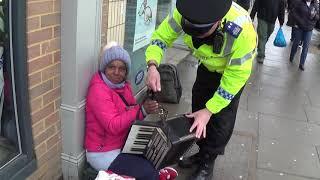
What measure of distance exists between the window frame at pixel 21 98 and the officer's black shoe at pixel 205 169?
140cm

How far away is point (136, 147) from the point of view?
323 centimetres

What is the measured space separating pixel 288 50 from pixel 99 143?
7.69 metres

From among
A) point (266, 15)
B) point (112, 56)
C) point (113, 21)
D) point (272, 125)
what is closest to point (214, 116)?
point (112, 56)

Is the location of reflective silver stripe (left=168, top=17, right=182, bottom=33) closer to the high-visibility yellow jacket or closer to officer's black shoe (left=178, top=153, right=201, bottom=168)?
the high-visibility yellow jacket

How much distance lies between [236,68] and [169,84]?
2.34 meters

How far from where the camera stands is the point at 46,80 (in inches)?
113

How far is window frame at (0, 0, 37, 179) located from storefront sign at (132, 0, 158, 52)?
1.96m

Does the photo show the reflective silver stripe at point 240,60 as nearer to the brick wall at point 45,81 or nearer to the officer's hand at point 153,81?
the officer's hand at point 153,81

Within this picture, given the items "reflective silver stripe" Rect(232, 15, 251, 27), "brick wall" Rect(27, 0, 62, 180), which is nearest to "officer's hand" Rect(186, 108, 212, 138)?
"reflective silver stripe" Rect(232, 15, 251, 27)

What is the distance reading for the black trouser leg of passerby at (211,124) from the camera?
330 centimetres

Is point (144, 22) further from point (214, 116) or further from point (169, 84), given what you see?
point (214, 116)

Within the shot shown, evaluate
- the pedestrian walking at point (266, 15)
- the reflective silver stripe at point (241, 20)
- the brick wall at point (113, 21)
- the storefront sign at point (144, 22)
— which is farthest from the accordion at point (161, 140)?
the pedestrian walking at point (266, 15)

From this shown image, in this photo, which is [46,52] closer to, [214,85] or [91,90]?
[91,90]

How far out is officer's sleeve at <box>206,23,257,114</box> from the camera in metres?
2.74
